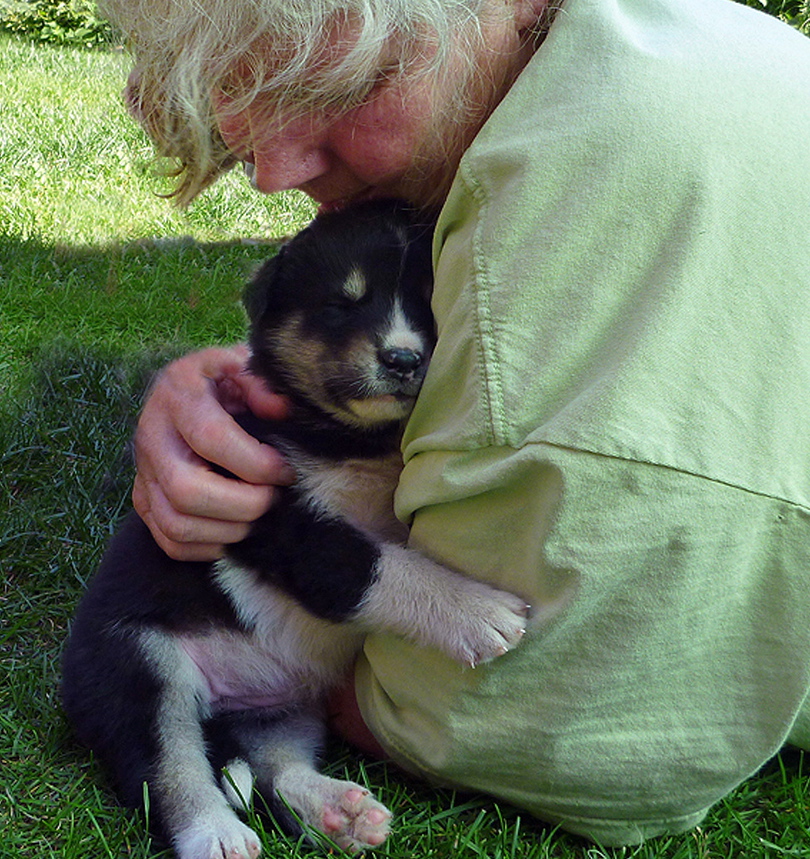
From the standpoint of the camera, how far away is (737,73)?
218 centimetres

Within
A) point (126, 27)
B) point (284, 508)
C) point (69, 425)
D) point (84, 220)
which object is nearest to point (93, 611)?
point (284, 508)

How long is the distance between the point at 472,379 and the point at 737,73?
820 mm

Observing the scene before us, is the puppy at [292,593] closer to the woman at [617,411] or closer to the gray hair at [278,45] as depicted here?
the woman at [617,411]

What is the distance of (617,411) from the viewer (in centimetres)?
192

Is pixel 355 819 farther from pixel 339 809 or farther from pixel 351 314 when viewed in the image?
pixel 351 314

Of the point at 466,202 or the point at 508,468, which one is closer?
the point at 508,468

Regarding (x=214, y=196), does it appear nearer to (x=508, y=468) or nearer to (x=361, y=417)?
(x=361, y=417)

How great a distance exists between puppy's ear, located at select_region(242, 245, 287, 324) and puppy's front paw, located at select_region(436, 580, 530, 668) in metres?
1.11

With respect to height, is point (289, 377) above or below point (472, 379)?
below

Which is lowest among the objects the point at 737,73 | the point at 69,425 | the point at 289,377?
the point at 69,425

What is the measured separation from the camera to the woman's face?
2486mm

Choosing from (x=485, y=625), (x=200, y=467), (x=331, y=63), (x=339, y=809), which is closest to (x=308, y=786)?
(x=339, y=809)

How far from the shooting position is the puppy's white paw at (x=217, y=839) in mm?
2256

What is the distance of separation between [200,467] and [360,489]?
1.34 ft
